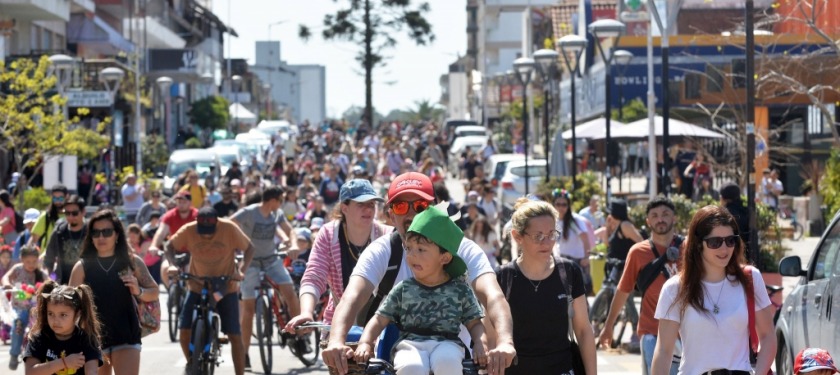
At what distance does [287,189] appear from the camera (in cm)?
2931

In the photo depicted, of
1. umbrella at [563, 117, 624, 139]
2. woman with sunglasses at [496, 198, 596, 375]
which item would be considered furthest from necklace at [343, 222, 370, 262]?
umbrella at [563, 117, 624, 139]

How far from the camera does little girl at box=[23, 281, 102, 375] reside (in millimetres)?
8500

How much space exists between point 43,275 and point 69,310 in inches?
301

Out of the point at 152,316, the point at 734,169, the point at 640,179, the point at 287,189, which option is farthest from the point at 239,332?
the point at 640,179

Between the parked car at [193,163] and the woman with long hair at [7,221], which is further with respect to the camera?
the parked car at [193,163]

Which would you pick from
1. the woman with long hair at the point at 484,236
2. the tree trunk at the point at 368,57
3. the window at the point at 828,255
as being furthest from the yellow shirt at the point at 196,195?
the tree trunk at the point at 368,57

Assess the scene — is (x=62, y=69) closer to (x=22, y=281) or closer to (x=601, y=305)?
(x=22, y=281)

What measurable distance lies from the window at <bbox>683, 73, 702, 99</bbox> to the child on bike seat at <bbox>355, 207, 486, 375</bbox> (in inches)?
1514

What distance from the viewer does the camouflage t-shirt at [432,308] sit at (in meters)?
6.09

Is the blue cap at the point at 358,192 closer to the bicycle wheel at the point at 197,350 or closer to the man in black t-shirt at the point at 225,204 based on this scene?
the bicycle wheel at the point at 197,350

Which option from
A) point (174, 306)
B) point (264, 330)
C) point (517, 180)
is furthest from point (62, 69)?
point (264, 330)

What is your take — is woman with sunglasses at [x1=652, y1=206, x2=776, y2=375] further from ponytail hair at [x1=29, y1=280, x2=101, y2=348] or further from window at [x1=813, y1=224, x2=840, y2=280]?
ponytail hair at [x1=29, y1=280, x2=101, y2=348]

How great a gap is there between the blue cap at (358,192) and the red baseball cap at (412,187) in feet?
4.73

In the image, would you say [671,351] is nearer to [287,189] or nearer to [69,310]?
[69,310]
